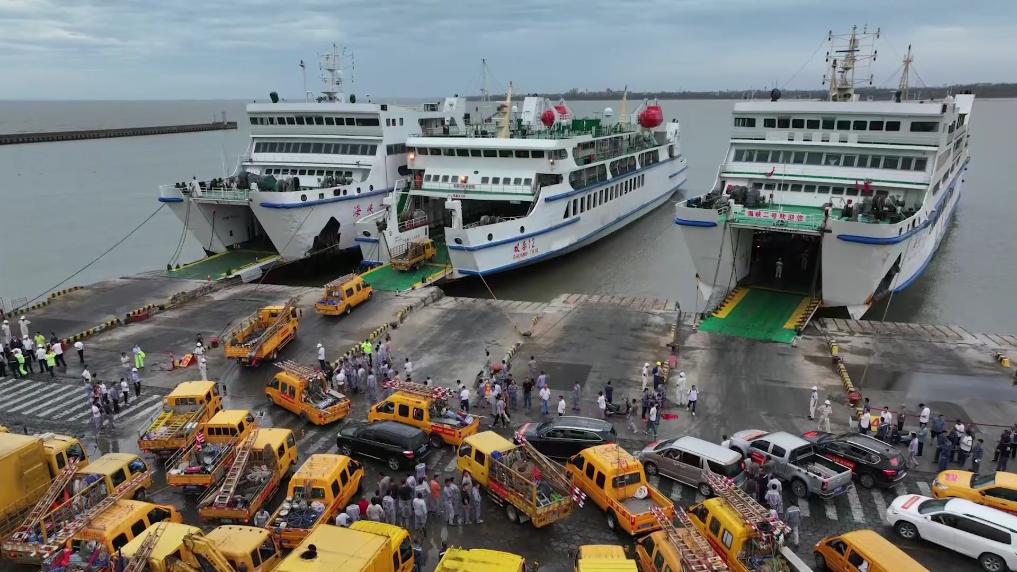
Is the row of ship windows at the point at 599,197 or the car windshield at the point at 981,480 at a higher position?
the row of ship windows at the point at 599,197

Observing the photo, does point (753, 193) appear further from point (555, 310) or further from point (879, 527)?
point (879, 527)

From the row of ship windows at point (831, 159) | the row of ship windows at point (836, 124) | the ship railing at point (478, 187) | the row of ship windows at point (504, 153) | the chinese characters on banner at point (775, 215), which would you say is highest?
the row of ship windows at point (836, 124)

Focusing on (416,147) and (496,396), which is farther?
(416,147)

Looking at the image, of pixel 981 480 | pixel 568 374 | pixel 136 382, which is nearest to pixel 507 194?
pixel 568 374

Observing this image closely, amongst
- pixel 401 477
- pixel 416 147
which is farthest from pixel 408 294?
pixel 401 477

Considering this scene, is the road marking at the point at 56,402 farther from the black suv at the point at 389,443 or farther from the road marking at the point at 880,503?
the road marking at the point at 880,503

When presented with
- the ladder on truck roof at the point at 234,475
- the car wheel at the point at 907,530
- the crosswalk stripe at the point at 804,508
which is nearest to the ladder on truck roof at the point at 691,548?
the crosswalk stripe at the point at 804,508
